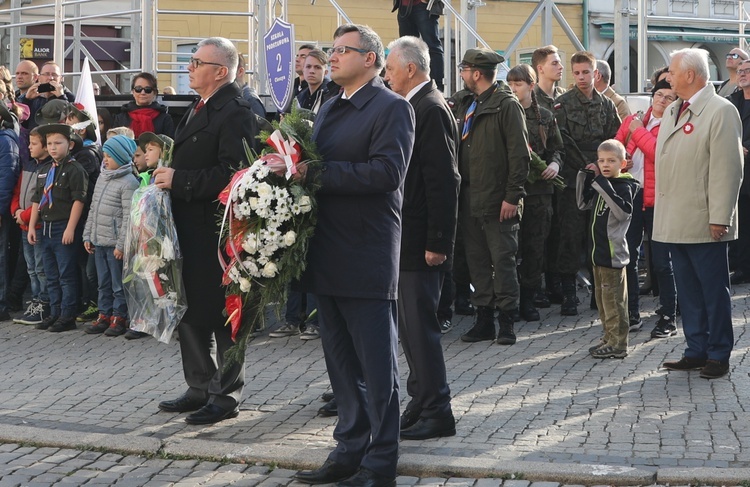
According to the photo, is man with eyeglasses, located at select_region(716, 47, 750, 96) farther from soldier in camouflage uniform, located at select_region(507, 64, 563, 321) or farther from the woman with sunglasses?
the woman with sunglasses

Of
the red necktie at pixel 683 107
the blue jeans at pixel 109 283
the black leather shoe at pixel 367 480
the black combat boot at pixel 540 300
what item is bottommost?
the black leather shoe at pixel 367 480

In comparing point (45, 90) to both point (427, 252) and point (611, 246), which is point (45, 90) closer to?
point (611, 246)

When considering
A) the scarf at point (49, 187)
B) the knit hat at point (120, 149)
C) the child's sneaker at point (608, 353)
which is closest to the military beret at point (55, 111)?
the scarf at point (49, 187)

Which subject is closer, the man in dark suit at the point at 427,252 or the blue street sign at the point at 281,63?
the man in dark suit at the point at 427,252

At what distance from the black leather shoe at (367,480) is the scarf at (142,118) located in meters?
6.76

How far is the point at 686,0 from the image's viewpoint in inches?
1114

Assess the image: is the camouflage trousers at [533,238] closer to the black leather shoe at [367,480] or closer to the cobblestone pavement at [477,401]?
the cobblestone pavement at [477,401]

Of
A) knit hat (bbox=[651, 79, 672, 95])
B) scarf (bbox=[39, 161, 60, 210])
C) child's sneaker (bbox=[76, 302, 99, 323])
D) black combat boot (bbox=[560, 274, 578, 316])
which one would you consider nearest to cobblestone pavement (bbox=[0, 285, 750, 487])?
black combat boot (bbox=[560, 274, 578, 316])

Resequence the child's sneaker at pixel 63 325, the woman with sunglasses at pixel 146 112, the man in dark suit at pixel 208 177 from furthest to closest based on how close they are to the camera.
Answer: the woman with sunglasses at pixel 146 112 → the child's sneaker at pixel 63 325 → the man in dark suit at pixel 208 177

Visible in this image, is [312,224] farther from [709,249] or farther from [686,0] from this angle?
[686,0]

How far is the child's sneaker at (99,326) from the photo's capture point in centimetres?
1039

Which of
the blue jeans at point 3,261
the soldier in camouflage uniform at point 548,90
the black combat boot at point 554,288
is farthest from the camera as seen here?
the blue jeans at point 3,261

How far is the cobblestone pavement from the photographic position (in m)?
6.26

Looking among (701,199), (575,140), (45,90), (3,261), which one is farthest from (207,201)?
(45,90)
